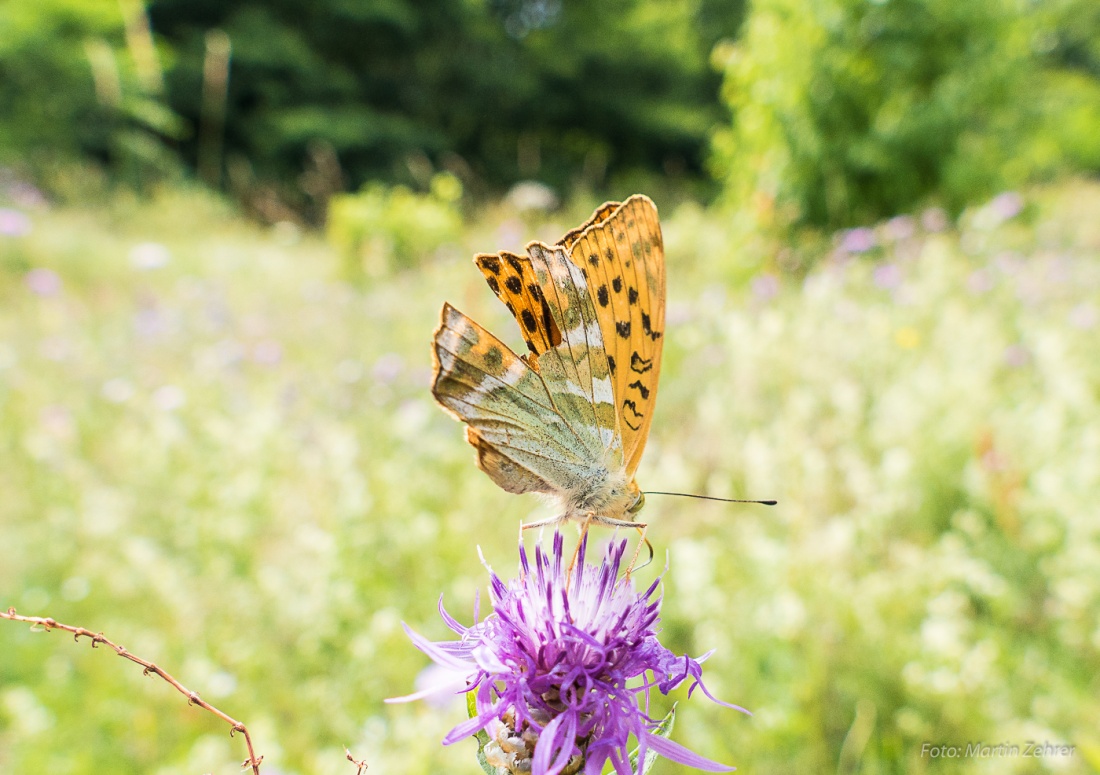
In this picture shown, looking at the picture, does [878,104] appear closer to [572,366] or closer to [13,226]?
[572,366]

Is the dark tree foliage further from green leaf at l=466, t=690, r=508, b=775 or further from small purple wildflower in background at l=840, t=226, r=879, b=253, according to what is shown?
green leaf at l=466, t=690, r=508, b=775

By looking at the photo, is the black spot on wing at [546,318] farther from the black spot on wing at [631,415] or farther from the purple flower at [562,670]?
the purple flower at [562,670]

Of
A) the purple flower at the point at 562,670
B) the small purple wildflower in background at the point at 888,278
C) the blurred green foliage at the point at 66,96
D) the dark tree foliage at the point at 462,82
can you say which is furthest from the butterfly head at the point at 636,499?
the dark tree foliage at the point at 462,82

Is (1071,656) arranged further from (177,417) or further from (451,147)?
(451,147)

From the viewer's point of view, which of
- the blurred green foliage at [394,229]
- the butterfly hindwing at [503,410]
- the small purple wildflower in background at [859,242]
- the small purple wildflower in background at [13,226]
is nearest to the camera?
the butterfly hindwing at [503,410]

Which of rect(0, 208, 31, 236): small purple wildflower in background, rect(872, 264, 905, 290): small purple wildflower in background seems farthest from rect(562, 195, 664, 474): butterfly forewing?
rect(0, 208, 31, 236): small purple wildflower in background
